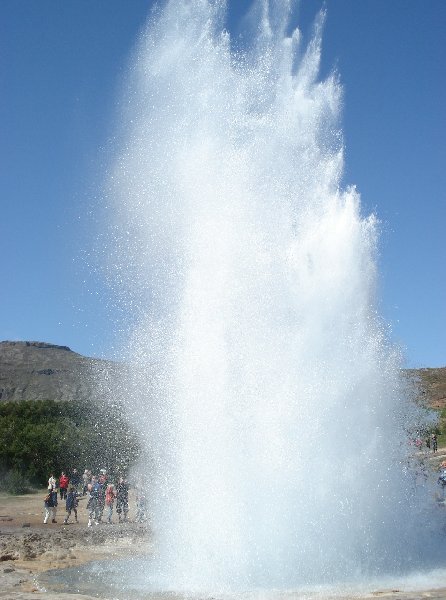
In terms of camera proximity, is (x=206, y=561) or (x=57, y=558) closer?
(x=206, y=561)

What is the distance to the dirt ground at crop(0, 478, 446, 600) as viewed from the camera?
345 inches

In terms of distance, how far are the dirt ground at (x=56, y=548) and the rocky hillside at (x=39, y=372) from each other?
6443 centimetres

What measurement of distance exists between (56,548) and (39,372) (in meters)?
96.1

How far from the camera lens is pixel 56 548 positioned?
47.4 feet

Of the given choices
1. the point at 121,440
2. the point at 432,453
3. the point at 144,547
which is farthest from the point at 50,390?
the point at 144,547

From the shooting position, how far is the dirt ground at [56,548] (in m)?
Answer: 8.77

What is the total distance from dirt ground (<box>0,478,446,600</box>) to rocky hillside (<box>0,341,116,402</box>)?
211 feet

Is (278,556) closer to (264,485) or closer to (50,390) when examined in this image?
(264,485)

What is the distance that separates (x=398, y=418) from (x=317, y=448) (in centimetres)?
205

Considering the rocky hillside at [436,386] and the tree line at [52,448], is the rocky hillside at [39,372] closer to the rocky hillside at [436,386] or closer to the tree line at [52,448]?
the rocky hillside at [436,386]

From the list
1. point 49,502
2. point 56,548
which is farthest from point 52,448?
point 56,548

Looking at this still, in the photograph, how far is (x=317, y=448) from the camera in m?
11.3

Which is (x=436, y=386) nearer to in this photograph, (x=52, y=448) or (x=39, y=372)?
(x=52, y=448)

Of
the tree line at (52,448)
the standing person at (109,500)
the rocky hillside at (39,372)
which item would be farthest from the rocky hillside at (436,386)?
the rocky hillside at (39,372)
